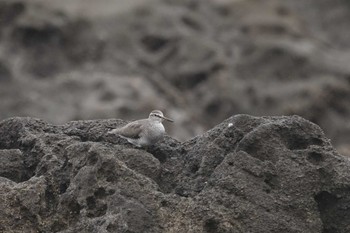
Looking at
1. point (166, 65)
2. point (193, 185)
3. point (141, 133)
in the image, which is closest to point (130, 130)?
point (141, 133)

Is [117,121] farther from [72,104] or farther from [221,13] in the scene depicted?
[221,13]

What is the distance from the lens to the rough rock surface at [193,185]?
9539mm

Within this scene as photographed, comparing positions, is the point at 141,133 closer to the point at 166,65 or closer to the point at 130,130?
the point at 130,130

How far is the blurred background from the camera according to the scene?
2839 centimetres

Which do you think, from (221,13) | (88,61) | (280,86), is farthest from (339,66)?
(88,61)

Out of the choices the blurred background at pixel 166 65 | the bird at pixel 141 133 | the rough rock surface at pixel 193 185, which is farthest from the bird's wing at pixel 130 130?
the blurred background at pixel 166 65

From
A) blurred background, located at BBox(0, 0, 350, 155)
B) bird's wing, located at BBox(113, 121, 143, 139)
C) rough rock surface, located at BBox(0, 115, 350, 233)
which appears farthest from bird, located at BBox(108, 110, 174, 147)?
blurred background, located at BBox(0, 0, 350, 155)

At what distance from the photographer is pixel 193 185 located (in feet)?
33.4

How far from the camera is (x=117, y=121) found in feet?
38.5

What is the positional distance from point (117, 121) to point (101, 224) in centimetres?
267

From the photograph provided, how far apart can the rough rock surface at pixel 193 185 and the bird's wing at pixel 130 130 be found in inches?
19.3

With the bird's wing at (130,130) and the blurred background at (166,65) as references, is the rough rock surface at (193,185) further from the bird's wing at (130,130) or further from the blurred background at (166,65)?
the blurred background at (166,65)

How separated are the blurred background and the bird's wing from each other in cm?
1495

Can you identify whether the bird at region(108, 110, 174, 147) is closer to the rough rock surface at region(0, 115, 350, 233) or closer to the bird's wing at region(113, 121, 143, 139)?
the bird's wing at region(113, 121, 143, 139)
